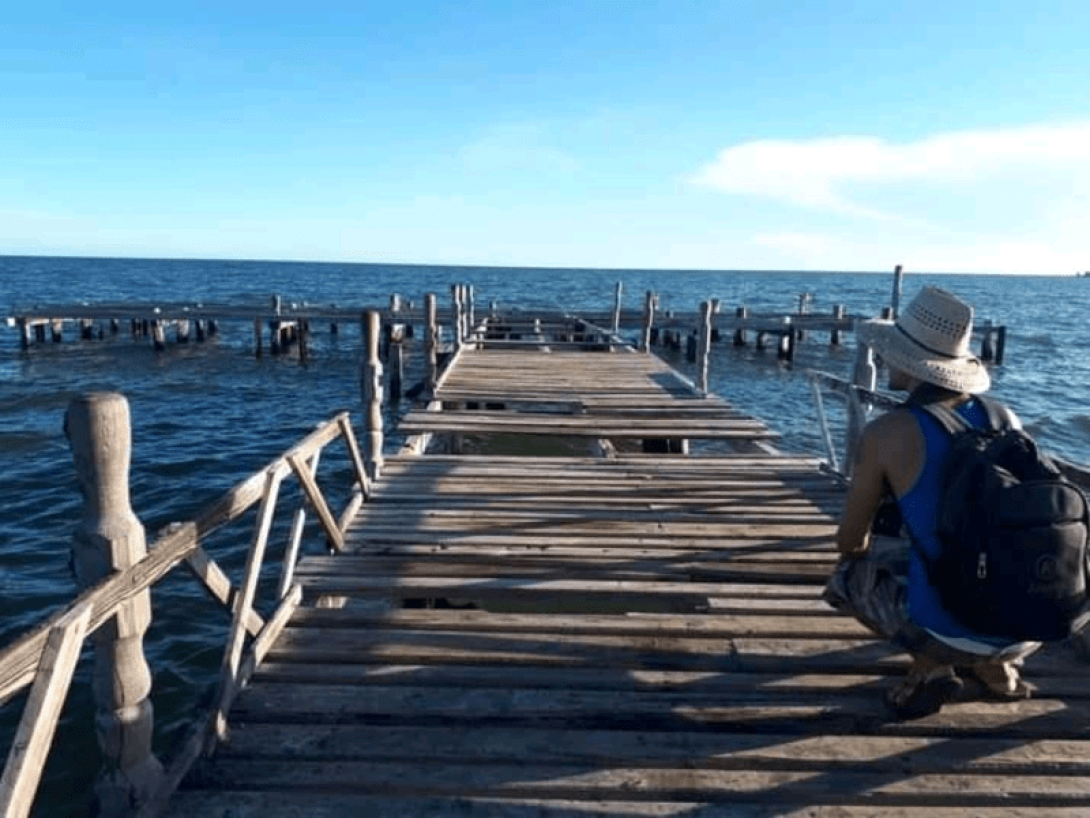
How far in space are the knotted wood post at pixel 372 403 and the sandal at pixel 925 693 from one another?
4672 mm

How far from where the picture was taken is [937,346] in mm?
3242

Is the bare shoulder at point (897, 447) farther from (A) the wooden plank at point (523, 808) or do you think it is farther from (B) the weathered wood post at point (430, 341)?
(B) the weathered wood post at point (430, 341)

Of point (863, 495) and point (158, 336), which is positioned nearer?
point (863, 495)

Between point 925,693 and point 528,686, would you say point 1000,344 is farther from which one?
point 528,686

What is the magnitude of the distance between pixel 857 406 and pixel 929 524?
11.6ft

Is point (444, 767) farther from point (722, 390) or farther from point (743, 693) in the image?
point (722, 390)

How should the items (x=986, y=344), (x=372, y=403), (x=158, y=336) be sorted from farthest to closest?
(x=986, y=344), (x=158, y=336), (x=372, y=403)

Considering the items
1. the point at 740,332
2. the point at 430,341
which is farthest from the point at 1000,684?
the point at 740,332

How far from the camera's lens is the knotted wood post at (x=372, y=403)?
7098 millimetres

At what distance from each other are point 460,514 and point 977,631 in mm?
3771

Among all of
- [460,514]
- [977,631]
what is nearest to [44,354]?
[460,514]

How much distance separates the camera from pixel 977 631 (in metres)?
2.87

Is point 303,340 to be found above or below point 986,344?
below

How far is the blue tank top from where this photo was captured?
2.89 meters
